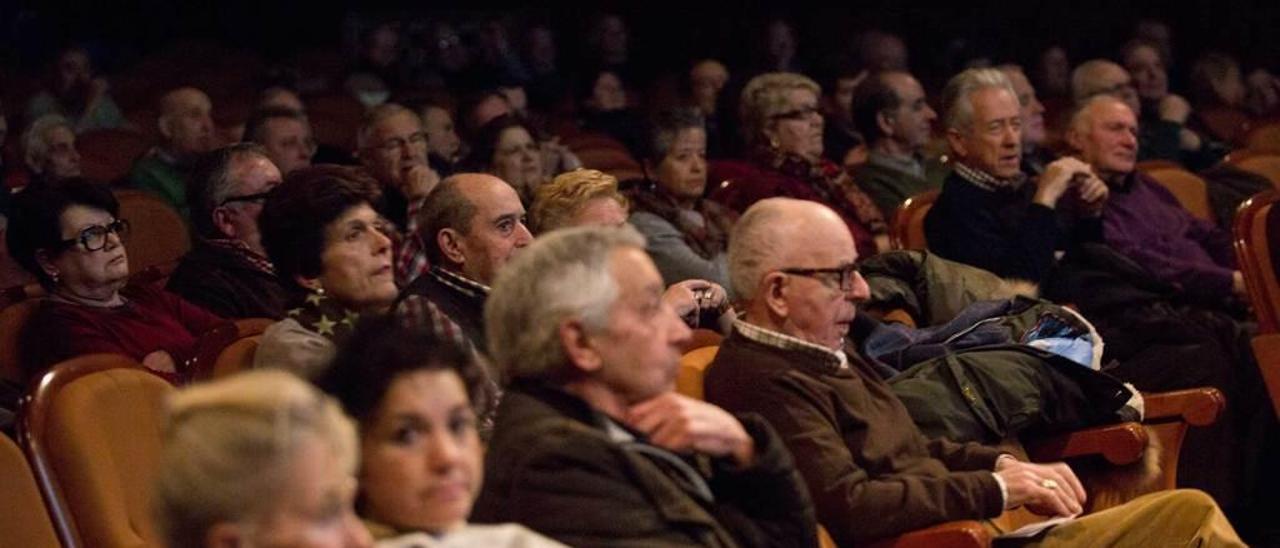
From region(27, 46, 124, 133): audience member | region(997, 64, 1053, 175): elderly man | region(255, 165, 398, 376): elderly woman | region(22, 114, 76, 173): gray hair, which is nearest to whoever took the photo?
region(255, 165, 398, 376): elderly woman

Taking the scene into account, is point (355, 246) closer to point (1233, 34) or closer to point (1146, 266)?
point (1146, 266)

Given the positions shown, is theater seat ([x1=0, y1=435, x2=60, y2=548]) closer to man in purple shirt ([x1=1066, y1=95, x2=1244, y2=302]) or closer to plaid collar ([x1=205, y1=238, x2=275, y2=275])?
plaid collar ([x1=205, y1=238, x2=275, y2=275])

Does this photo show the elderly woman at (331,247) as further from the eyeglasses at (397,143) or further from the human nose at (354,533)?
the eyeglasses at (397,143)

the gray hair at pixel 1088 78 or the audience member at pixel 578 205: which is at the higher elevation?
the audience member at pixel 578 205

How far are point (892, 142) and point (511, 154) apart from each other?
1.20 m

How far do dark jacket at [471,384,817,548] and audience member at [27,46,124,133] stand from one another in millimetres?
4866

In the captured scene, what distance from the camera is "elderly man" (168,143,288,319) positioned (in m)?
4.05

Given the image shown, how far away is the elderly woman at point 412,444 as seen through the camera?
1.96 m

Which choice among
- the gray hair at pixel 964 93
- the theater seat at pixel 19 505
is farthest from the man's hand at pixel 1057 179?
the theater seat at pixel 19 505

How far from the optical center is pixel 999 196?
15.2 feet

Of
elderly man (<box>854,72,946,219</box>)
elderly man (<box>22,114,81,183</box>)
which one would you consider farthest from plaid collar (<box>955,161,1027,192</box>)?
elderly man (<box>22,114,81,183</box>)

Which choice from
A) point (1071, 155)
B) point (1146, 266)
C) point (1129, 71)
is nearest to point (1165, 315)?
point (1146, 266)

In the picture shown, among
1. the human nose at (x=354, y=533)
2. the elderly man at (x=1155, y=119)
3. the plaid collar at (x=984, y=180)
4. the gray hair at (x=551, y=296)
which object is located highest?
the gray hair at (x=551, y=296)

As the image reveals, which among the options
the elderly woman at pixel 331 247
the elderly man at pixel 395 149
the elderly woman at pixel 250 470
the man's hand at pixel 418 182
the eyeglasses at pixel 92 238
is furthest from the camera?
the elderly man at pixel 395 149
